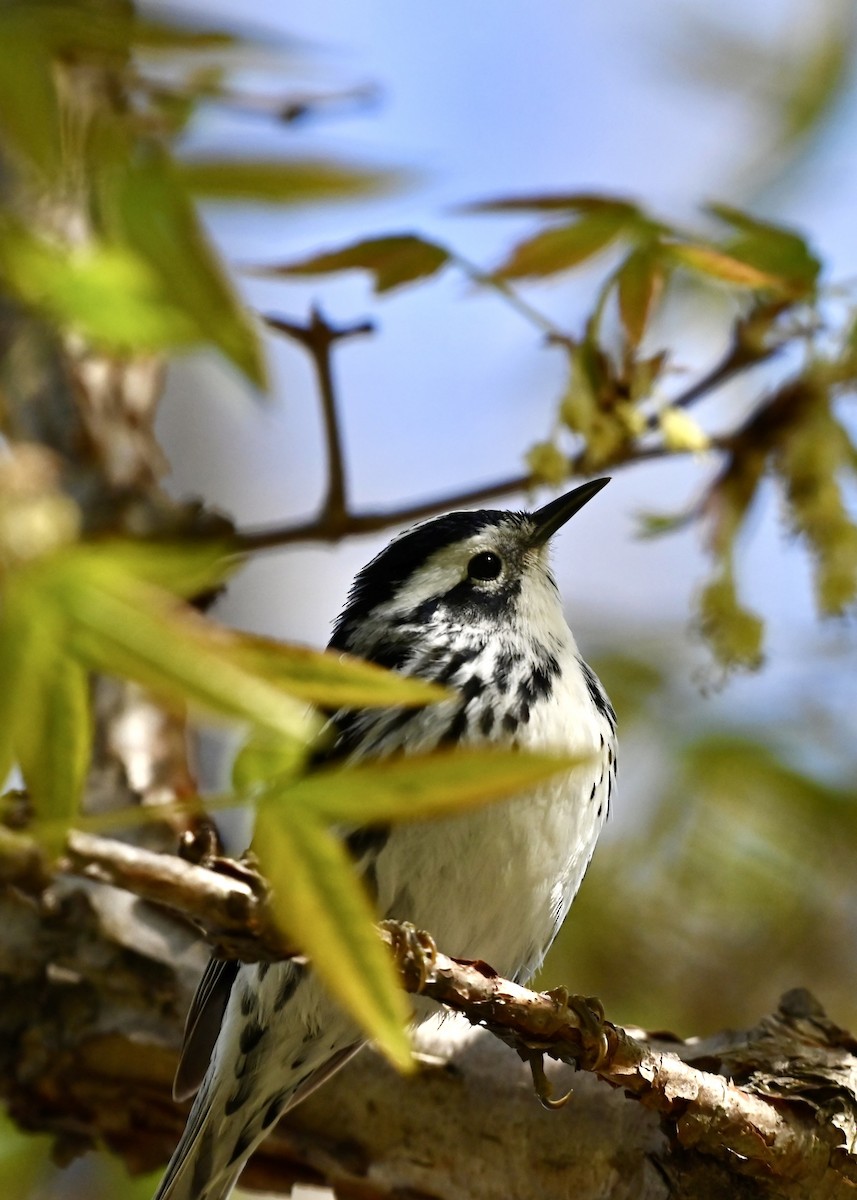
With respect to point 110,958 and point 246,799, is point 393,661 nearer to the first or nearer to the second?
point 110,958

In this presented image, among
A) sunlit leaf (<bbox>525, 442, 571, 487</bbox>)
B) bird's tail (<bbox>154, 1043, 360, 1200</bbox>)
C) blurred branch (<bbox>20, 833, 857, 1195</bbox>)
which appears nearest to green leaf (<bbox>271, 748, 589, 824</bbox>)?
blurred branch (<bbox>20, 833, 857, 1195</bbox>)

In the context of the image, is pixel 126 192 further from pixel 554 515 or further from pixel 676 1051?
pixel 554 515

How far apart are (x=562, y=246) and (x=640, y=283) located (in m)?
0.11

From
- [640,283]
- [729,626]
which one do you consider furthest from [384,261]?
[729,626]

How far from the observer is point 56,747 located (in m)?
1.00

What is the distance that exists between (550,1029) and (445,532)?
53.6 inches

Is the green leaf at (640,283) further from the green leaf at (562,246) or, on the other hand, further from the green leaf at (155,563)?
the green leaf at (155,563)

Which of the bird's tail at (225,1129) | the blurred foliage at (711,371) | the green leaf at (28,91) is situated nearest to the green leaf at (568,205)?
the blurred foliage at (711,371)

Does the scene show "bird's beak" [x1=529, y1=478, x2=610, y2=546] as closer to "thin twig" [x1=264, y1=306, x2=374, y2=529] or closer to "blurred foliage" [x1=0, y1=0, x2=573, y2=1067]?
"thin twig" [x1=264, y1=306, x2=374, y2=529]

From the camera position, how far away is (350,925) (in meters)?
0.96

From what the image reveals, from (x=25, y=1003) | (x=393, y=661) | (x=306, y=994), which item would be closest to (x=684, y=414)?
(x=393, y=661)

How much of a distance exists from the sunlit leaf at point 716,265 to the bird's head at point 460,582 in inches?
29.1

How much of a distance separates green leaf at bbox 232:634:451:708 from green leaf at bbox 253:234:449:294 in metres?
0.94

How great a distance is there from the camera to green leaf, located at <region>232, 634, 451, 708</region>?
0.96 metres
